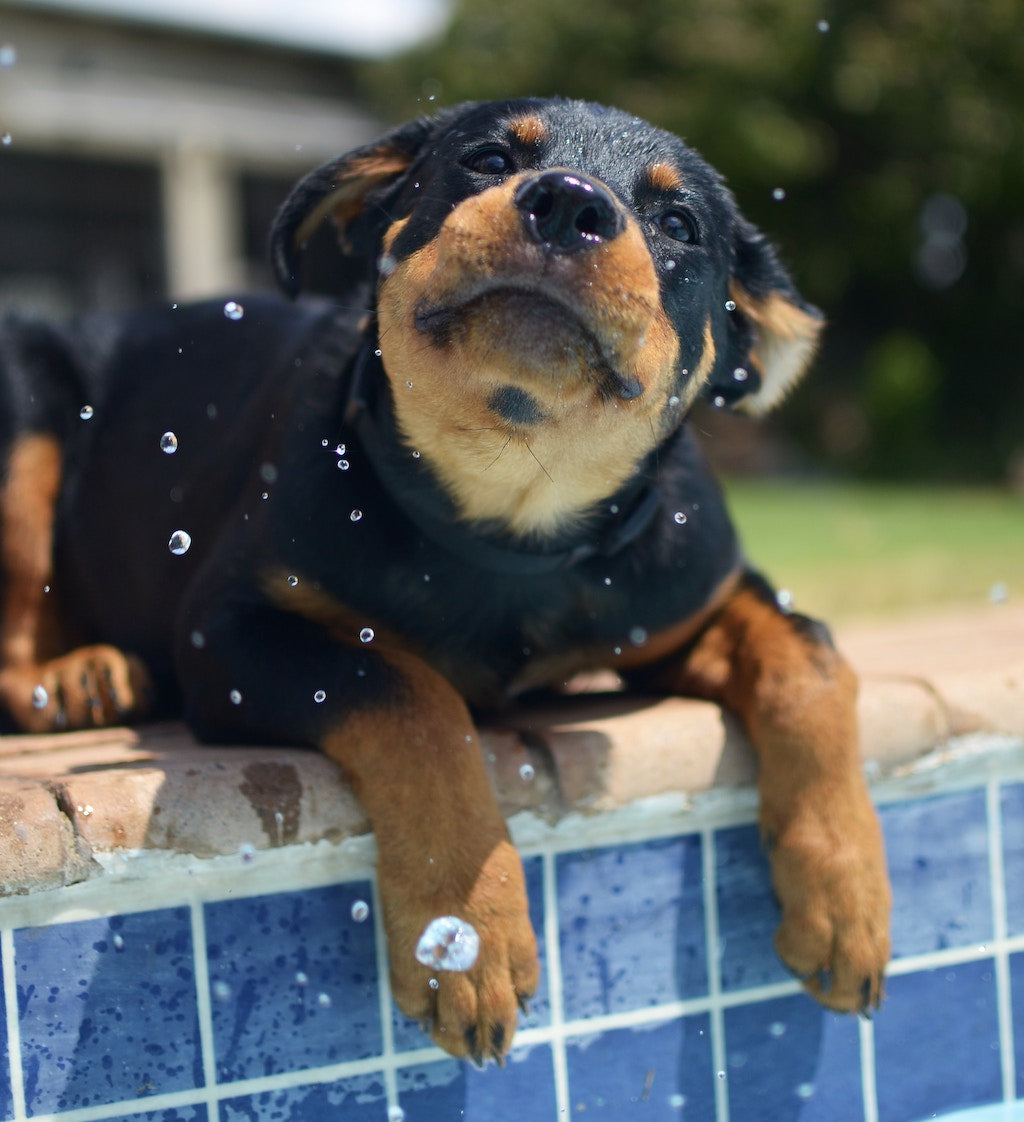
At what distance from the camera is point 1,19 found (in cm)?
1538

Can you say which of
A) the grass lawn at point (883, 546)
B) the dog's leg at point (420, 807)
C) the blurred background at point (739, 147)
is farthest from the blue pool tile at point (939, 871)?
the blurred background at point (739, 147)

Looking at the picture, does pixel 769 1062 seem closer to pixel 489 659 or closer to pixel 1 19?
pixel 489 659

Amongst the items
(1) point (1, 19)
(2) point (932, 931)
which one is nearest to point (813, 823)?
(2) point (932, 931)

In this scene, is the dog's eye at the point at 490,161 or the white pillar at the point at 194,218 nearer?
the dog's eye at the point at 490,161

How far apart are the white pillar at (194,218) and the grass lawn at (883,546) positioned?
27.4ft

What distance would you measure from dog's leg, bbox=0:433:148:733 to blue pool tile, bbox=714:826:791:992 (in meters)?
1.30

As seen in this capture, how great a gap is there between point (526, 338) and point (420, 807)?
703mm

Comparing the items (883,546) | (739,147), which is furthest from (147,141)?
(883,546)

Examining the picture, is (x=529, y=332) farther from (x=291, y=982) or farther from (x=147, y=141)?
(x=147, y=141)

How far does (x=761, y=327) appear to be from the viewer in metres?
2.53

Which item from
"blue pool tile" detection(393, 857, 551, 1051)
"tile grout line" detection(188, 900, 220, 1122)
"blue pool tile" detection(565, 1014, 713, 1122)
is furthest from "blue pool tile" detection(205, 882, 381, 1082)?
"blue pool tile" detection(565, 1014, 713, 1122)

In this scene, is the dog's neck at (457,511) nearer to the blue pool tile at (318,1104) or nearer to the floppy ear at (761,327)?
the floppy ear at (761,327)

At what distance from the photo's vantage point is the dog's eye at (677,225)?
2207 mm

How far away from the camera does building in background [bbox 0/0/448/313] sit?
52.5ft
